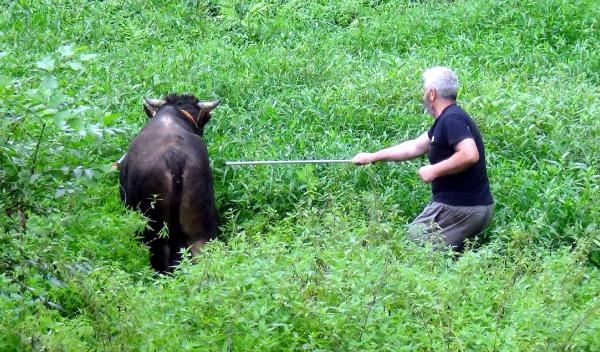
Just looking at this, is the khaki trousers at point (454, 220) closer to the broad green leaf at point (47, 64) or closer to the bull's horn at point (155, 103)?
the bull's horn at point (155, 103)

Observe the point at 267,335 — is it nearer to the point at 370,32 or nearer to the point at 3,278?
the point at 3,278

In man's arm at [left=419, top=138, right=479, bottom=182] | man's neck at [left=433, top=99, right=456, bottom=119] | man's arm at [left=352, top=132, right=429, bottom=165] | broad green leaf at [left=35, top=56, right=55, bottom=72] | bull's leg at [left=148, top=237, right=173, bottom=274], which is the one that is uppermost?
broad green leaf at [left=35, top=56, right=55, bottom=72]

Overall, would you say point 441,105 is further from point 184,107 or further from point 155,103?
point 155,103

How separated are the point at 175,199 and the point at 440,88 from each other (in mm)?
2177

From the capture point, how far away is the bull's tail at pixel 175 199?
347 inches

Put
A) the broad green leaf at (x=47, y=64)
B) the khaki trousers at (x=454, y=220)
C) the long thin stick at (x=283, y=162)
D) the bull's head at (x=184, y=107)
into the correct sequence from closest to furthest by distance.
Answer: the broad green leaf at (x=47, y=64) → the khaki trousers at (x=454, y=220) → the long thin stick at (x=283, y=162) → the bull's head at (x=184, y=107)

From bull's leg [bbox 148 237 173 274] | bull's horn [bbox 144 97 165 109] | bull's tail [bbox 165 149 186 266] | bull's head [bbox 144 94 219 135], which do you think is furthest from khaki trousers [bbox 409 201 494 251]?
bull's horn [bbox 144 97 165 109]

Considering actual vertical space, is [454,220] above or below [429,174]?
below

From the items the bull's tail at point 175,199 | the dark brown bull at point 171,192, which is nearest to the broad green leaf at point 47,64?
the dark brown bull at point 171,192

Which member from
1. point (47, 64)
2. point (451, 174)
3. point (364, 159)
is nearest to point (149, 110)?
point (364, 159)

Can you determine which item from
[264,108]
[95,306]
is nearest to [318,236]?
[95,306]

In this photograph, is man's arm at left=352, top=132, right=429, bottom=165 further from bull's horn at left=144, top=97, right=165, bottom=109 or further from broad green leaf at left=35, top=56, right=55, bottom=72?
broad green leaf at left=35, top=56, right=55, bottom=72

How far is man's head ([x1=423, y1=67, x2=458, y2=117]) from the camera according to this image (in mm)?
8297

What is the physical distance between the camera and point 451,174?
819 cm
